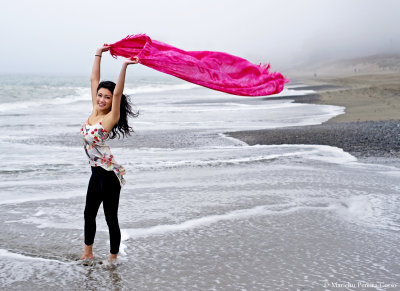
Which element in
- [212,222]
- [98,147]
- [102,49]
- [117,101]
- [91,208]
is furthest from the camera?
[212,222]

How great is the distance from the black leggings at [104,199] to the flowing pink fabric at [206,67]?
1.18 meters

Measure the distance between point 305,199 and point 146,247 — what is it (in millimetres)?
2888

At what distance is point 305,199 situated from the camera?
7.23 meters

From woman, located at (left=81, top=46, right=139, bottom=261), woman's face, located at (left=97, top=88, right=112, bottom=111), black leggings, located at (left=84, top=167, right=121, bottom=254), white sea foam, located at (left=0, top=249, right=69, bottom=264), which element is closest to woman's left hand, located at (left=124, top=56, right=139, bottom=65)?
woman, located at (left=81, top=46, right=139, bottom=261)

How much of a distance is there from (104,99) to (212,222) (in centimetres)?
230

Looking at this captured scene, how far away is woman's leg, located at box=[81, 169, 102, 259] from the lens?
4.71 m

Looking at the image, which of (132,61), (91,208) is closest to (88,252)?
(91,208)

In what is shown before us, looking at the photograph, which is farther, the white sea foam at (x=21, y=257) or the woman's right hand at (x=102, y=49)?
the woman's right hand at (x=102, y=49)

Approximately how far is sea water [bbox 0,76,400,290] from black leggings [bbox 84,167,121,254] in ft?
0.94

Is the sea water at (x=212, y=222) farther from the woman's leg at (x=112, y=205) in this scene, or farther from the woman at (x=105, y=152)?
the woman at (x=105, y=152)

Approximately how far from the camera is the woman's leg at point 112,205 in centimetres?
466

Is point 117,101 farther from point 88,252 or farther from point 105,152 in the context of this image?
point 88,252

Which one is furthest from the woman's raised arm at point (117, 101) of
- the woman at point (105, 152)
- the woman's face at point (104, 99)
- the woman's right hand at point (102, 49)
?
the woman's right hand at point (102, 49)

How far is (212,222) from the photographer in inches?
242
